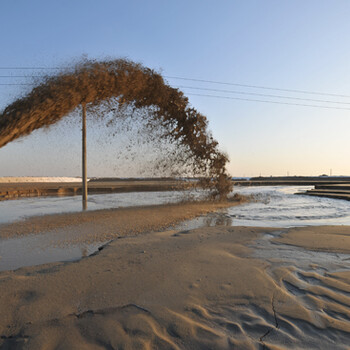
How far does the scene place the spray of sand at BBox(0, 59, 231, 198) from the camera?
5316mm

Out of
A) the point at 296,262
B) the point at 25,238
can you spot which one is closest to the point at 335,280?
the point at 296,262

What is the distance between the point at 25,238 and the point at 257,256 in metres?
4.15

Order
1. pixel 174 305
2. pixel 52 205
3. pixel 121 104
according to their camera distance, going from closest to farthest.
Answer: pixel 174 305
pixel 121 104
pixel 52 205

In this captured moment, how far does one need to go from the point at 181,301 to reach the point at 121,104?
7.37 m

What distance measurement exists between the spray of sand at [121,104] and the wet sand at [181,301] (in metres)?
3.37

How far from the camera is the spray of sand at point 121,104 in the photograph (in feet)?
17.4

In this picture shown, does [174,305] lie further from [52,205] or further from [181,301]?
[52,205]

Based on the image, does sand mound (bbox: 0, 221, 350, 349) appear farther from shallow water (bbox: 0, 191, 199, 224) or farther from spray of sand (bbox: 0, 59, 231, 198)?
shallow water (bbox: 0, 191, 199, 224)

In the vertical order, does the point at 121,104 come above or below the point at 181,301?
above

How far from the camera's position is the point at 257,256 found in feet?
11.5

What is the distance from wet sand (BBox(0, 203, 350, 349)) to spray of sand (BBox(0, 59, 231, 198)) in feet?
11.1

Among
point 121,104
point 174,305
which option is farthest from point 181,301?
point 121,104

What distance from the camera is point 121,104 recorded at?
8.55m

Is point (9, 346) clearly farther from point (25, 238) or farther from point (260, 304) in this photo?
point (25, 238)
